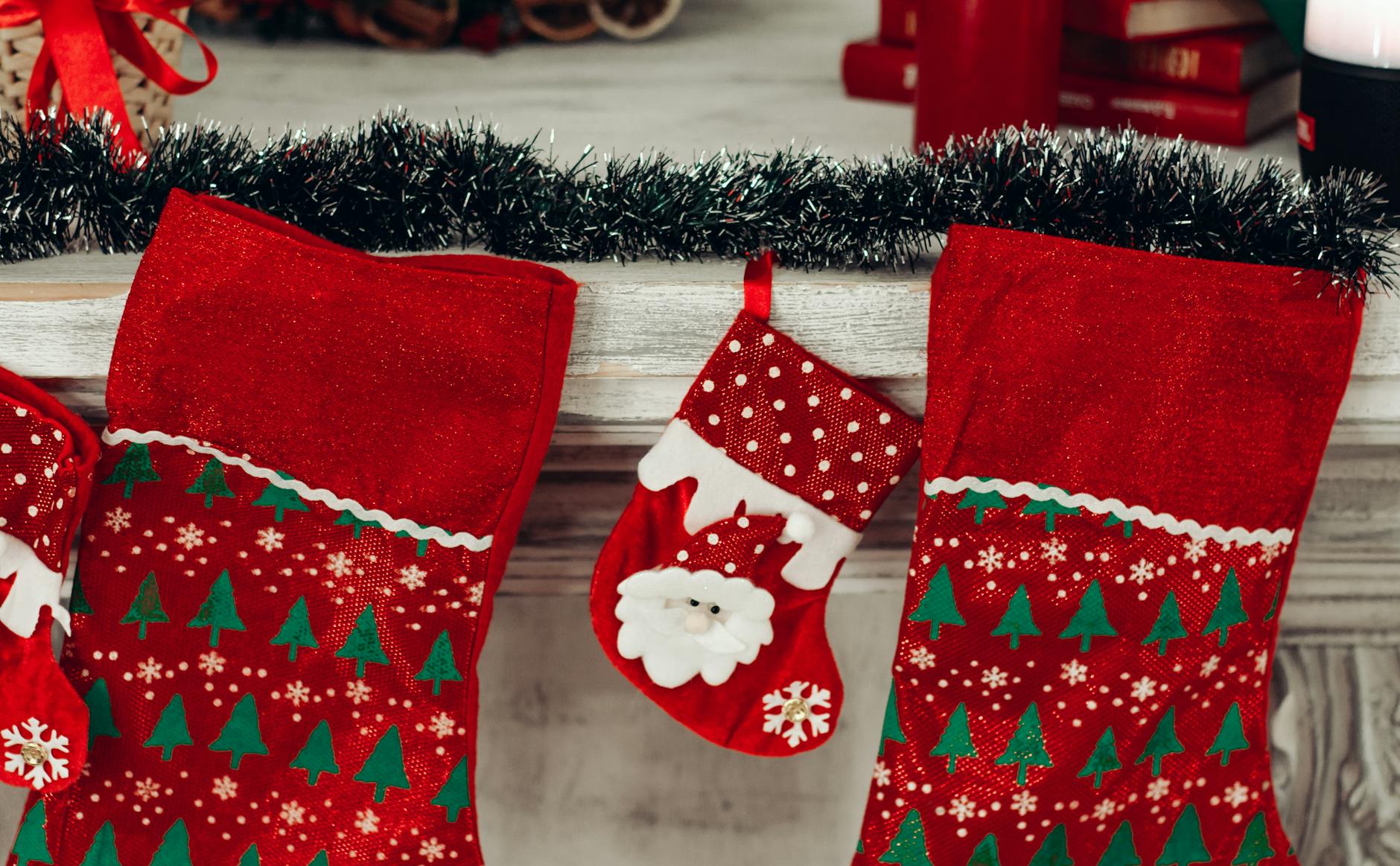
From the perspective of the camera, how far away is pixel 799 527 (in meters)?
0.79

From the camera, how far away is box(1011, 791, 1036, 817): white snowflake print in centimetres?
84

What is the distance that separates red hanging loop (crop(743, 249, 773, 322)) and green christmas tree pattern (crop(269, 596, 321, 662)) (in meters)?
0.36

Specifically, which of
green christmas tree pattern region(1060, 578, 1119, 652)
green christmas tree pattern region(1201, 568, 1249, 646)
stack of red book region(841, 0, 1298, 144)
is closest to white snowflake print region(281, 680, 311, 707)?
green christmas tree pattern region(1060, 578, 1119, 652)

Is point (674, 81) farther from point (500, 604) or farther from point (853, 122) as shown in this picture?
point (500, 604)

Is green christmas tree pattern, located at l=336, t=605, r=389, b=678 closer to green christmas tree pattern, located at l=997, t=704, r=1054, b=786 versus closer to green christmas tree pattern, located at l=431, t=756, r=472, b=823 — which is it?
green christmas tree pattern, located at l=431, t=756, r=472, b=823

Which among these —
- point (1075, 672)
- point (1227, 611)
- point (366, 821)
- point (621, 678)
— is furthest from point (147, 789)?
point (1227, 611)

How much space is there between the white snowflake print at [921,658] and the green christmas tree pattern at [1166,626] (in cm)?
15

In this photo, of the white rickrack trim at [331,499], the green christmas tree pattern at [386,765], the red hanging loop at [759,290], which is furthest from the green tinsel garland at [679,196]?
the green christmas tree pattern at [386,765]

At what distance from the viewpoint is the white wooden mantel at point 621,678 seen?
1.03 metres

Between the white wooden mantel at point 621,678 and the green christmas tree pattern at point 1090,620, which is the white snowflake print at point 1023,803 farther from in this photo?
the white wooden mantel at point 621,678

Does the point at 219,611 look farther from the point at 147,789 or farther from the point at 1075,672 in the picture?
the point at 1075,672

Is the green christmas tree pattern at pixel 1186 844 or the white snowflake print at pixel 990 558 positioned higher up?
the white snowflake print at pixel 990 558

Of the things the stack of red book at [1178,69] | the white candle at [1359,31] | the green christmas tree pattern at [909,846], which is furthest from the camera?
the stack of red book at [1178,69]

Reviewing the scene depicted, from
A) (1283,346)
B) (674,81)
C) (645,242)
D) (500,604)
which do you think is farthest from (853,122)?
(500,604)
